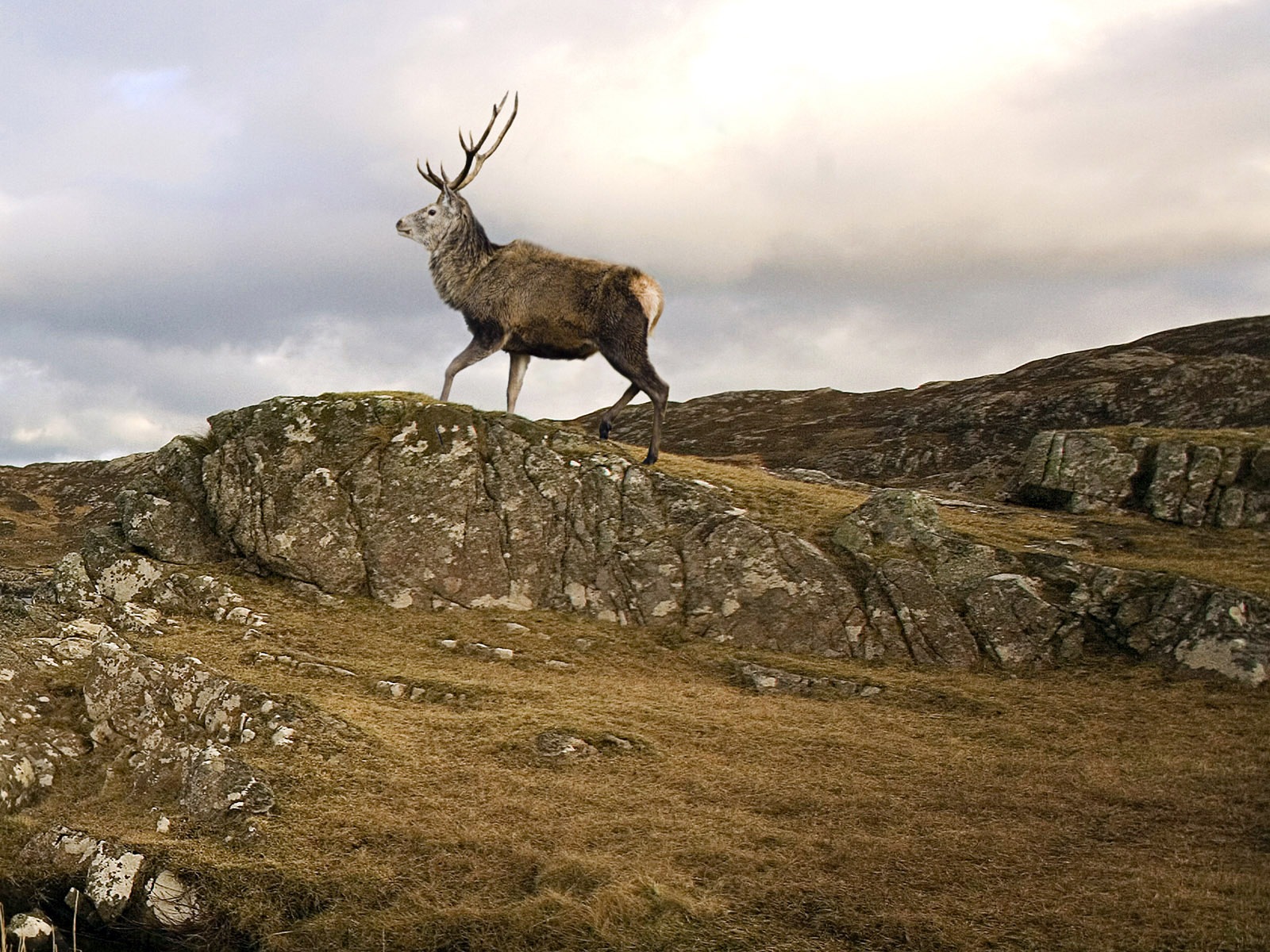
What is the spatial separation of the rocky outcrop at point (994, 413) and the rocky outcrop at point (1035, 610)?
20.9m

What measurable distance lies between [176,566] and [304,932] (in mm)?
14145

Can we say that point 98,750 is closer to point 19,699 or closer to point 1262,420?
point 19,699

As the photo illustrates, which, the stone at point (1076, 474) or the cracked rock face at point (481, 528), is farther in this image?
the stone at point (1076, 474)

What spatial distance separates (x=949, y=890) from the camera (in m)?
11.1

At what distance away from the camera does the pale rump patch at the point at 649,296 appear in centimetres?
2592

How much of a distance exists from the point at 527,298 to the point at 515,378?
7.52 feet

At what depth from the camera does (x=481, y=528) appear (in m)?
24.2

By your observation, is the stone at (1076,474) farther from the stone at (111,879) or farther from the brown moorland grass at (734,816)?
the stone at (111,879)

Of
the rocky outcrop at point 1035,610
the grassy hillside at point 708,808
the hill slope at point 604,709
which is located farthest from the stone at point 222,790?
the rocky outcrop at point 1035,610

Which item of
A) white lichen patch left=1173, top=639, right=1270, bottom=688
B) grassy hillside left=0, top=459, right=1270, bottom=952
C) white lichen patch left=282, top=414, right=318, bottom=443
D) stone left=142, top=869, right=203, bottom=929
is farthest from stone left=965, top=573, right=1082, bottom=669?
white lichen patch left=282, top=414, right=318, bottom=443

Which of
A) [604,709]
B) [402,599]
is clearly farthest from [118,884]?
[402,599]

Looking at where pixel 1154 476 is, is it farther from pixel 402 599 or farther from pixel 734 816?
pixel 402 599

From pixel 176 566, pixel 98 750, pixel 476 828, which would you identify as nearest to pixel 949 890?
pixel 476 828

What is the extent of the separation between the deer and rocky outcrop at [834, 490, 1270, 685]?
7.24 m
